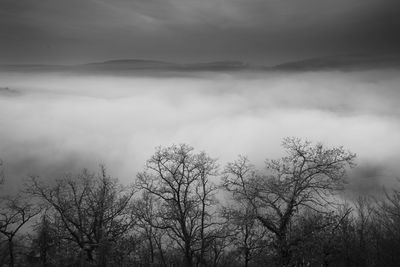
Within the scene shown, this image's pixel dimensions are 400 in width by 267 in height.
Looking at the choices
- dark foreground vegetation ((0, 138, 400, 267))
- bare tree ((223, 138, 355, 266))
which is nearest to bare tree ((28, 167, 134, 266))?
dark foreground vegetation ((0, 138, 400, 267))

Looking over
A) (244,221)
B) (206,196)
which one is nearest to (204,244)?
(206,196)

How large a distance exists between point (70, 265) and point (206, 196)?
39.3 ft

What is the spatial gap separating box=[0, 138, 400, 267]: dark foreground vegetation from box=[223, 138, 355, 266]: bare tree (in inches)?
2.7

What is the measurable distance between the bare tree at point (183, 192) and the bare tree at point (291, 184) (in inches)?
197

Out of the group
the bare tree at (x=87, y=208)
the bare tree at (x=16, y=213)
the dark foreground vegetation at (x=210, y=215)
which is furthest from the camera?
the bare tree at (x=16, y=213)

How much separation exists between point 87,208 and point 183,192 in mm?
10021

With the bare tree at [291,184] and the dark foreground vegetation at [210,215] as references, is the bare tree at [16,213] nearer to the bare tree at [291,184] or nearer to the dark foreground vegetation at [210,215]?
the dark foreground vegetation at [210,215]

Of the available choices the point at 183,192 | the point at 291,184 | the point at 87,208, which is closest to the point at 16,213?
the point at 87,208

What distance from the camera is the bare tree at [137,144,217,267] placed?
31.3 metres

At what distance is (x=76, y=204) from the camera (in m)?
35.6

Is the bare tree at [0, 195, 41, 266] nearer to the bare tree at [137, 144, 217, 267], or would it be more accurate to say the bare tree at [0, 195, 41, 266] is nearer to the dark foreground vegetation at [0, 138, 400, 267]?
the dark foreground vegetation at [0, 138, 400, 267]

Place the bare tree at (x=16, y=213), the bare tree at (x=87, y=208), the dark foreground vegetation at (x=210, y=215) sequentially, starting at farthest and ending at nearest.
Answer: the bare tree at (x=16, y=213) → the bare tree at (x=87, y=208) → the dark foreground vegetation at (x=210, y=215)

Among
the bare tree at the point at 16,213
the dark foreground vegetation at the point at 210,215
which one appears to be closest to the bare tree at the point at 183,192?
the dark foreground vegetation at the point at 210,215

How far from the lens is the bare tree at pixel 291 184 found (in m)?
26.2
